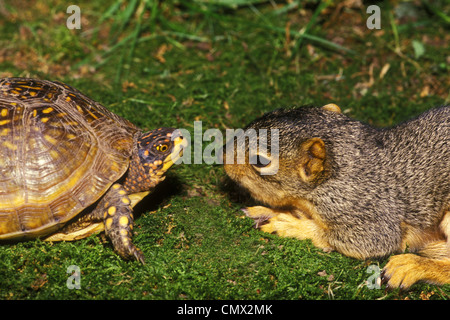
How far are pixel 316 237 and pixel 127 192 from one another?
7.65ft

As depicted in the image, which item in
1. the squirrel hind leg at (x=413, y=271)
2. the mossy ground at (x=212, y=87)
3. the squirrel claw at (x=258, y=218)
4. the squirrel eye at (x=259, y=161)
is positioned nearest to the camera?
the mossy ground at (x=212, y=87)

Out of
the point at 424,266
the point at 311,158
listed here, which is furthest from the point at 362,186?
the point at 424,266

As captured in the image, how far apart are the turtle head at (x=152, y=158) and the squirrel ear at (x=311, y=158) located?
142 centimetres

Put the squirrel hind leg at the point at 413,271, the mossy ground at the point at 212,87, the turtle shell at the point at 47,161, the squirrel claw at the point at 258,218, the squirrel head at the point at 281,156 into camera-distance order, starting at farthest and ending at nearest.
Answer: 1. the squirrel claw at the point at 258,218
2. the squirrel head at the point at 281,156
3. the squirrel hind leg at the point at 413,271
4. the mossy ground at the point at 212,87
5. the turtle shell at the point at 47,161

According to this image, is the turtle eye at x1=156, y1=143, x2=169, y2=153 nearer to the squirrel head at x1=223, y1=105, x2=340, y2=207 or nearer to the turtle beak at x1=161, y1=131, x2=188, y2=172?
the turtle beak at x1=161, y1=131, x2=188, y2=172

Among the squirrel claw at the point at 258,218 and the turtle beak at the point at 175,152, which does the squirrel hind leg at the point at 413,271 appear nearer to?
the squirrel claw at the point at 258,218

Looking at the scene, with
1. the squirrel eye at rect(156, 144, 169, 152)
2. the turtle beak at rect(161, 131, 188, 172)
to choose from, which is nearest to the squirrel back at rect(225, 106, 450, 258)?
the turtle beak at rect(161, 131, 188, 172)

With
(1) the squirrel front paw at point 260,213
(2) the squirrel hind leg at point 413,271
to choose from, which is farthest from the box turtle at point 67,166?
(2) the squirrel hind leg at point 413,271

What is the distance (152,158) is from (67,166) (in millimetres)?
952

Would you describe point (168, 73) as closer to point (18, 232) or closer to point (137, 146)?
point (137, 146)

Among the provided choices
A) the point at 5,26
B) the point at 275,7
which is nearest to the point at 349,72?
the point at 275,7

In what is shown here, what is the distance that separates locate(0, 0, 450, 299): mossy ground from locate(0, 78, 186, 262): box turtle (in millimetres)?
317

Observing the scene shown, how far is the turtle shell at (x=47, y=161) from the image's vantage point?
482 cm

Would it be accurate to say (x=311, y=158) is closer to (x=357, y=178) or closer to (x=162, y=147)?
(x=357, y=178)
